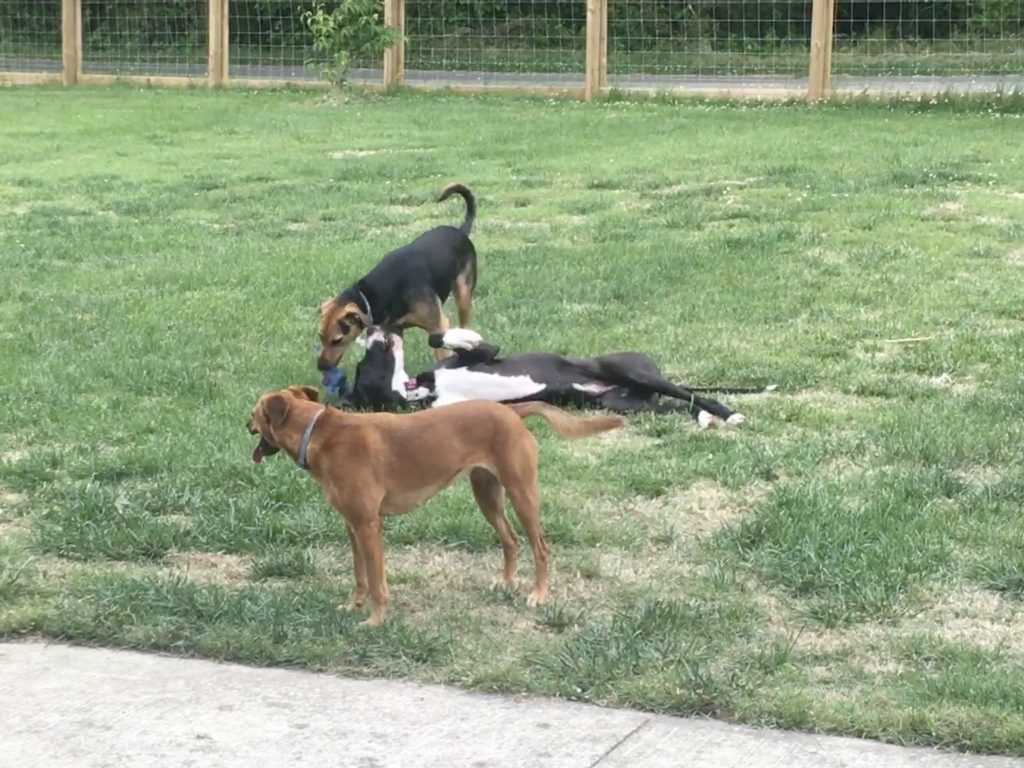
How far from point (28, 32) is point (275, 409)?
23972mm

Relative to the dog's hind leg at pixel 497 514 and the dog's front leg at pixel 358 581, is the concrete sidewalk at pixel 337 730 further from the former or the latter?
the dog's hind leg at pixel 497 514

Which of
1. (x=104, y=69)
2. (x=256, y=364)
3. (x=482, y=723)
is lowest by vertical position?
(x=482, y=723)

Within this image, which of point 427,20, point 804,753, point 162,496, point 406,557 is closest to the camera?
point 804,753

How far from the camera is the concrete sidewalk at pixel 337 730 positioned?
124 inches

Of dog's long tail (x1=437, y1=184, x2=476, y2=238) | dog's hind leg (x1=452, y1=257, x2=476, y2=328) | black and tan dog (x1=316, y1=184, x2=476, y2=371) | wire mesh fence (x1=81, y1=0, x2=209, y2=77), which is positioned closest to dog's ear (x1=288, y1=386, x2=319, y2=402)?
black and tan dog (x1=316, y1=184, x2=476, y2=371)

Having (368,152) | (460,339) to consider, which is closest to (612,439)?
(460,339)

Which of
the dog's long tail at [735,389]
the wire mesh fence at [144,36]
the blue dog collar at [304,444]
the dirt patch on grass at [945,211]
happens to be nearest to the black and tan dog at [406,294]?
the dog's long tail at [735,389]

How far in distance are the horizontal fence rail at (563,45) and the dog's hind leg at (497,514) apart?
49.0ft

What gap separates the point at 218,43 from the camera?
882 inches

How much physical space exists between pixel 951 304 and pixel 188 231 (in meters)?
5.61

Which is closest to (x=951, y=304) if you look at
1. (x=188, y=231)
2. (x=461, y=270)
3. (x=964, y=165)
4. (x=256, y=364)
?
(x=461, y=270)

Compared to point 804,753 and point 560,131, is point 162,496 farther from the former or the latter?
point 560,131

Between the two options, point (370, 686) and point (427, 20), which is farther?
point (427, 20)

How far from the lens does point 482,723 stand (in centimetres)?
335
